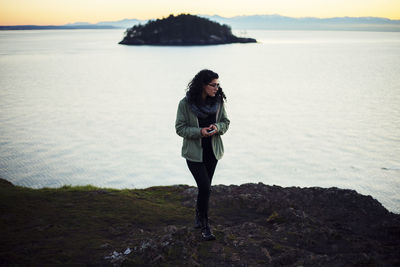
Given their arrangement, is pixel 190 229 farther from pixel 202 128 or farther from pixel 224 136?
pixel 224 136

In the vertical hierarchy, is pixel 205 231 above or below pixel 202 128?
below

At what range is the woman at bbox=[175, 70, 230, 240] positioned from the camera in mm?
3641

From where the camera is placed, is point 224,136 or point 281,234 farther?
point 224,136

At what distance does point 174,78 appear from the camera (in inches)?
1180

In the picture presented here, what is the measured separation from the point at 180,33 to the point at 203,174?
115701mm

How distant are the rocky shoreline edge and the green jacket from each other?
0.89 m

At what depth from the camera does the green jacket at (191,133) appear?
363 centimetres

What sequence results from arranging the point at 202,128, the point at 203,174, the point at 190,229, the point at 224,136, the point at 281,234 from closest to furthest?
the point at 202,128 < the point at 203,174 < the point at 190,229 < the point at 281,234 < the point at 224,136

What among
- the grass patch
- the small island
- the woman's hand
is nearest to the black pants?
the woman's hand

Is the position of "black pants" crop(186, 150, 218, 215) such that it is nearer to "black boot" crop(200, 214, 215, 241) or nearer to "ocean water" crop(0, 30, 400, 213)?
"black boot" crop(200, 214, 215, 241)

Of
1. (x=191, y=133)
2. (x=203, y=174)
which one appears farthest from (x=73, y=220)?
(x=191, y=133)

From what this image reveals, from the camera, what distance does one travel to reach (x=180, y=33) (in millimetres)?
113875

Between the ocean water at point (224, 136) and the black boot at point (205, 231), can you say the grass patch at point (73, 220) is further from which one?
the ocean water at point (224, 136)

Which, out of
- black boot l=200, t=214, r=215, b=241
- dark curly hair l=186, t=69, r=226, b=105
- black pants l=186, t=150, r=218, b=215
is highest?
dark curly hair l=186, t=69, r=226, b=105
